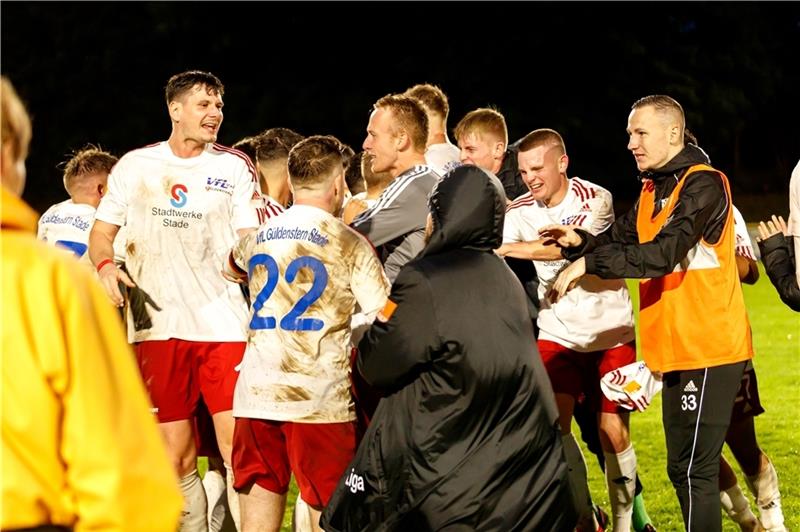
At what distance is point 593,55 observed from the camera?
120 ft

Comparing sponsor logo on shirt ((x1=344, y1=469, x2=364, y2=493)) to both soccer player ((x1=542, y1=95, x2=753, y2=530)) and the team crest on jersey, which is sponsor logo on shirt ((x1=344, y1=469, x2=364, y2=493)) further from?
the team crest on jersey

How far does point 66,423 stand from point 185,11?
3570 cm

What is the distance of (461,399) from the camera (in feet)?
14.3

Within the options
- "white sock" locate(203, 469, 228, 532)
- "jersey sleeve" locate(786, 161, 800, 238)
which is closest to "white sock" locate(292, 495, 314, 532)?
"white sock" locate(203, 469, 228, 532)

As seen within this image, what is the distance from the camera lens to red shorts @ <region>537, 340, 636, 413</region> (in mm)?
→ 7133

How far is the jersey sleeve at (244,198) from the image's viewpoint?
6.43 metres

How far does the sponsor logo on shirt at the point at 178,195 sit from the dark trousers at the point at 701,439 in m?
2.53

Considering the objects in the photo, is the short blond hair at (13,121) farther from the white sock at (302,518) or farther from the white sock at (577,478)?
the white sock at (302,518)

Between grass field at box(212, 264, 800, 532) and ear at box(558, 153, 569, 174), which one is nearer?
ear at box(558, 153, 569, 174)

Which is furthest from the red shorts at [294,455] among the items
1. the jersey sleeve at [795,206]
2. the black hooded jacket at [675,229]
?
the jersey sleeve at [795,206]

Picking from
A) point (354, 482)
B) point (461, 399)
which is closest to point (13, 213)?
point (461, 399)

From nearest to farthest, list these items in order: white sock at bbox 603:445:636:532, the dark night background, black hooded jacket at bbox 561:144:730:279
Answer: black hooded jacket at bbox 561:144:730:279, white sock at bbox 603:445:636:532, the dark night background

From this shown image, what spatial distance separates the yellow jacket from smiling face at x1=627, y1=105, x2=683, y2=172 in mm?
4017

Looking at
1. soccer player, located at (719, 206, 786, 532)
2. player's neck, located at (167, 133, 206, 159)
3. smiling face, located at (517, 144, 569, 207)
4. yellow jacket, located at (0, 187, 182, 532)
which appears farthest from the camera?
smiling face, located at (517, 144, 569, 207)
